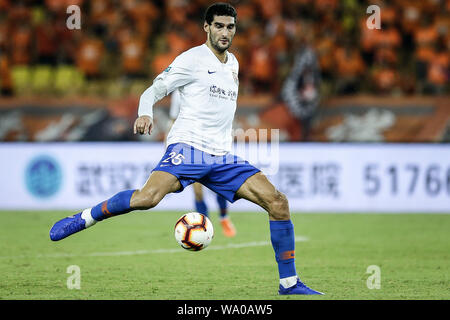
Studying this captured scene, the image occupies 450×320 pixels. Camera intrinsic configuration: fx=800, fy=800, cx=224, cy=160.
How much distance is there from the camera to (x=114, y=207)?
19.0 ft

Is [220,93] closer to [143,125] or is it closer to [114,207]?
[143,125]

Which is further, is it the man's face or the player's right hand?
the man's face

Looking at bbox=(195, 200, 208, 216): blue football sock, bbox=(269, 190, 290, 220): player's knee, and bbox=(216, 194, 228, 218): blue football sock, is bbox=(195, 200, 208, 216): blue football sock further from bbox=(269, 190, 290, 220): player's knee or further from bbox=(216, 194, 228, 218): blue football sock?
bbox=(269, 190, 290, 220): player's knee

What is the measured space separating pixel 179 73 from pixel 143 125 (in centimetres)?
60

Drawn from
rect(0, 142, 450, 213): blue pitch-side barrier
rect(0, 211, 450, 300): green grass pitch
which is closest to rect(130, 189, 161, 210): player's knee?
rect(0, 211, 450, 300): green grass pitch

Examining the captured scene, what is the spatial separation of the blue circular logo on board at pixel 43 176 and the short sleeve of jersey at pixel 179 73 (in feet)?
22.7

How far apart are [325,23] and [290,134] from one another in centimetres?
323

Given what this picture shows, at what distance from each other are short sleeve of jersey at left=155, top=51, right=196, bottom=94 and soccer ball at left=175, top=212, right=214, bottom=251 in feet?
3.50

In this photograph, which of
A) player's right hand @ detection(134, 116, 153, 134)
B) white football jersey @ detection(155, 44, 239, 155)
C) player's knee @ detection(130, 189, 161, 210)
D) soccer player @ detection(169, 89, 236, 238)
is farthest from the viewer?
soccer player @ detection(169, 89, 236, 238)

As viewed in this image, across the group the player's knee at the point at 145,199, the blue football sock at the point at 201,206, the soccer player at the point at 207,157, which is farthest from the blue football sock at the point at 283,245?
the blue football sock at the point at 201,206

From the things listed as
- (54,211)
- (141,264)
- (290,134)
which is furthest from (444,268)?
(54,211)

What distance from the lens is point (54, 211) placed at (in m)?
12.3

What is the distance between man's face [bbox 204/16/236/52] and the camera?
5.99m

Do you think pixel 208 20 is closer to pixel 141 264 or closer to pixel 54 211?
pixel 141 264
